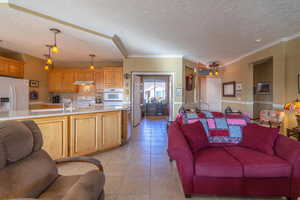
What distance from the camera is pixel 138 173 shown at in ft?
7.57

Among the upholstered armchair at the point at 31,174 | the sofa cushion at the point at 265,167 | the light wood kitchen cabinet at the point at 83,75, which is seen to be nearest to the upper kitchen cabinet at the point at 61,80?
the light wood kitchen cabinet at the point at 83,75

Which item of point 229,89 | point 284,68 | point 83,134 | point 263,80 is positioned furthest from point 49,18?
point 263,80

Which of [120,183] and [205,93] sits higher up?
[205,93]

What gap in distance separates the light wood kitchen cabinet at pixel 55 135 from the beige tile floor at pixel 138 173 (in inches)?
11.3

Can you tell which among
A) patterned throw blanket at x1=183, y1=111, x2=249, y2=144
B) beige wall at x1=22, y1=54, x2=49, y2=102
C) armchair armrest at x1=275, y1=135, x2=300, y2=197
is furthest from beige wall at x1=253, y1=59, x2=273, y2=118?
beige wall at x1=22, y1=54, x2=49, y2=102

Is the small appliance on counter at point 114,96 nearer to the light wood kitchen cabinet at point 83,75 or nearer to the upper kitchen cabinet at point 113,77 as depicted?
the upper kitchen cabinet at point 113,77

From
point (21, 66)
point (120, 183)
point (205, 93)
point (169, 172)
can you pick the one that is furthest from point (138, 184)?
point (205, 93)

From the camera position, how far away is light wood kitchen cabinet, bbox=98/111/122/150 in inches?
123

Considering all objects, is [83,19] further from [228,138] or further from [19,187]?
[228,138]

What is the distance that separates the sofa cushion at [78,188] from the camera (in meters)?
0.86

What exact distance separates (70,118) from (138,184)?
1694 mm

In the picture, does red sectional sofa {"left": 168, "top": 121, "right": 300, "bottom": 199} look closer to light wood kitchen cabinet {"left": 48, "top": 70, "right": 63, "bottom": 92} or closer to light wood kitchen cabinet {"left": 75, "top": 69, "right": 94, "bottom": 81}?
light wood kitchen cabinet {"left": 75, "top": 69, "right": 94, "bottom": 81}

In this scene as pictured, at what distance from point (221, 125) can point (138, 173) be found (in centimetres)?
159

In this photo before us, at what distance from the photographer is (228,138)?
7.70 ft
